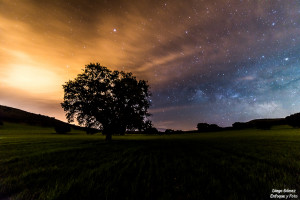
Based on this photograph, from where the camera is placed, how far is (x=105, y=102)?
84.5 ft

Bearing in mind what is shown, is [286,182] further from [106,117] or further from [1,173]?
[106,117]

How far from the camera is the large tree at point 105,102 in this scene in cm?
2588

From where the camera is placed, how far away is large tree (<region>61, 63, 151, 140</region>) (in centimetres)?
2588

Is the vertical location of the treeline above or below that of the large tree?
below

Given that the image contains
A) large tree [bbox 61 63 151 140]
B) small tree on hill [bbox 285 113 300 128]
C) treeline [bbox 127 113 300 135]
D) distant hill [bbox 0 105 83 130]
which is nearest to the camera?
large tree [bbox 61 63 151 140]

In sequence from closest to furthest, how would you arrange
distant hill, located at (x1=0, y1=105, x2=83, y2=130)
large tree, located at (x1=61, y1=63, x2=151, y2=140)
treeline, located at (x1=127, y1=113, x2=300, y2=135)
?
large tree, located at (x1=61, y1=63, x2=151, y2=140) → treeline, located at (x1=127, y1=113, x2=300, y2=135) → distant hill, located at (x1=0, y1=105, x2=83, y2=130)

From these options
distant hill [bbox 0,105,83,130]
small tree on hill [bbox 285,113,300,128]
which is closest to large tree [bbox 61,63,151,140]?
small tree on hill [bbox 285,113,300,128]

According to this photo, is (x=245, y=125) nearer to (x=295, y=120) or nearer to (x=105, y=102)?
(x=295, y=120)

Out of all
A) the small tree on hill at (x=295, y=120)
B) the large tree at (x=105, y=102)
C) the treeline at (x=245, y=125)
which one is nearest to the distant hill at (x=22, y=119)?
the treeline at (x=245, y=125)

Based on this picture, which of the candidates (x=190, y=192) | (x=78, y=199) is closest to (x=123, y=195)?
(x=78, y=199)

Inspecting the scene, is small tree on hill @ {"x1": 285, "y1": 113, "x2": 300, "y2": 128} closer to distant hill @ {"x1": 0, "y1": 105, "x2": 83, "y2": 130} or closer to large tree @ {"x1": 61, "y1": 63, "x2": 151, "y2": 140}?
large tree @ {"x1": 61, "y1": 63, "x2": 151, "y2": 140}

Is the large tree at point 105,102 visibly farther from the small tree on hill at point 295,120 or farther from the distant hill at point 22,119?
the distant hill at point 22,119

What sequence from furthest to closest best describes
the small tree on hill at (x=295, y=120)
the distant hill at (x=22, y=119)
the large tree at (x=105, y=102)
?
the distant hill at (x=22, y=119), the small tree on hill at (x=295, y=120), the large tree at (x=105, y=102)

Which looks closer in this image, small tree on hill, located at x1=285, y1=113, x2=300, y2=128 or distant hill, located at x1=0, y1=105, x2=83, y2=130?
small tree on hill, located at x1=285, y1=113, x2=300, y2=128
